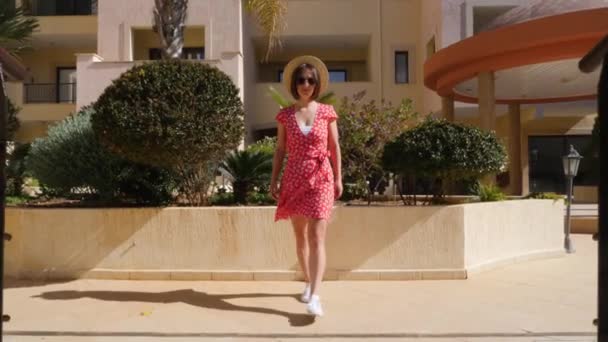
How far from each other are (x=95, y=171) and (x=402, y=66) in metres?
13.3

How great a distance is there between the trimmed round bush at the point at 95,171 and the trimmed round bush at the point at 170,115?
21.4 inches

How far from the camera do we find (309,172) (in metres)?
3.97

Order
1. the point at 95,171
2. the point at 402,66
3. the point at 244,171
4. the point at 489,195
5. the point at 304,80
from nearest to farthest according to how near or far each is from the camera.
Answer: the point at 304,80, the point at 95,171, the point at 244,171, the point at 489,195, the point at 402,66

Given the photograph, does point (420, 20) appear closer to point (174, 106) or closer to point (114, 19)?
point (114, 19)

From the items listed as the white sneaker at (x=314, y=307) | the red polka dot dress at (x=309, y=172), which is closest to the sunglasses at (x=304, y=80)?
the red polka dot dress at (x=309, y=172)

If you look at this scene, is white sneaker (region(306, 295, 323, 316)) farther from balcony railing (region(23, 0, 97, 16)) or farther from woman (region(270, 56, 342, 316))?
balcony railing (region(23, 0, 97, 16))

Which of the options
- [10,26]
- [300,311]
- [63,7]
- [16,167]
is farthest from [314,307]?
[63,7]

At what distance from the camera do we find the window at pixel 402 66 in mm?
17212

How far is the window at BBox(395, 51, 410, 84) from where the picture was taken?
17.2 meters

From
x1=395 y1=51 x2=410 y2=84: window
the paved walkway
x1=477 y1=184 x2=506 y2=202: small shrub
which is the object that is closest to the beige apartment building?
x1=395 y1=51 x2=410 y2=84: window

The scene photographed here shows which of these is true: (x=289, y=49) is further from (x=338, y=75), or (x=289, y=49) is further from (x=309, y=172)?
(x=309, y=172)

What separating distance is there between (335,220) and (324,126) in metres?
1.46

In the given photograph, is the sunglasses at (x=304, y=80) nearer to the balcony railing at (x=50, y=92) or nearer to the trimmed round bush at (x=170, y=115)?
the trimmed round bush at (x=170, y=115)

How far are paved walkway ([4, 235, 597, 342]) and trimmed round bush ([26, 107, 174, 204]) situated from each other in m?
1.12
